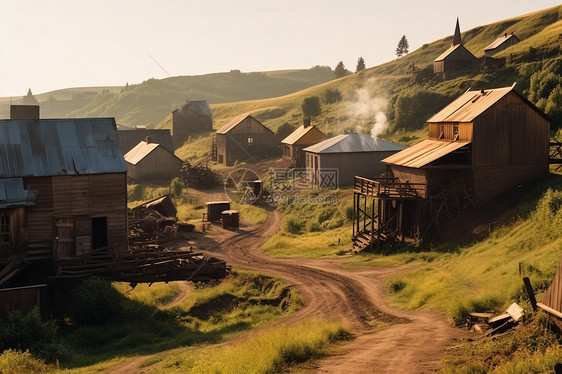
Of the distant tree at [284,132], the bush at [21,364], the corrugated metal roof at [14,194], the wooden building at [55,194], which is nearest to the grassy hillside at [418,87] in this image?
Result: the distant tree at [284,132]

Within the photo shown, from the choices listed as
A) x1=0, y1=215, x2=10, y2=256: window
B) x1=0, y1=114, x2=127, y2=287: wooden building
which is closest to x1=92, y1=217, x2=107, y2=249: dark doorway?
x1=0, y1=114, x2=127, y2=287: wooden building

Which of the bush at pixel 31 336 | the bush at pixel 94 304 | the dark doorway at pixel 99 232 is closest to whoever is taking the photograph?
the bush at pixel 31 336

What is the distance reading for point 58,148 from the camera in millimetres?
31344

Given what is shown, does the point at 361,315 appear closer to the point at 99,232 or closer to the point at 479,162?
the point at 99,232

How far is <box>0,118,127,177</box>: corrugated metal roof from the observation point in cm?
3009

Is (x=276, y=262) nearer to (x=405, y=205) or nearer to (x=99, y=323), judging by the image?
(x=405, y=205)

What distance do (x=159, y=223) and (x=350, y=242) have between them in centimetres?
1545

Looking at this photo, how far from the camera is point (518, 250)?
28453 mm

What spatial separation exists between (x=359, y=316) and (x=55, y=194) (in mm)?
16912

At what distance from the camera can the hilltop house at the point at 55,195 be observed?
95.3ft

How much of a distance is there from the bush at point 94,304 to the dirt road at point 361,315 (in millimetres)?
8252

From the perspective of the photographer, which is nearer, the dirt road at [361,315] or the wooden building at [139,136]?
the dirt road at [361,315]

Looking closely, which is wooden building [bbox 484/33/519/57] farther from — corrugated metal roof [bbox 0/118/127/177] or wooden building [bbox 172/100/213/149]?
corrugated metal roof [bbox 0/118/127/177]

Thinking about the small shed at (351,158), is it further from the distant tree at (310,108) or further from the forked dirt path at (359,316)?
the distant tree at (310,108)
